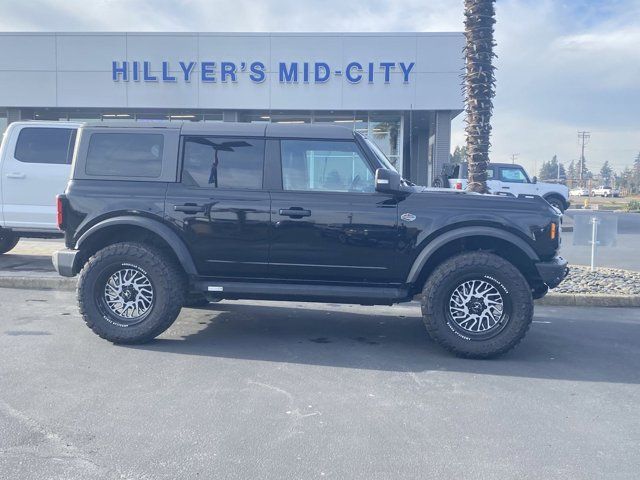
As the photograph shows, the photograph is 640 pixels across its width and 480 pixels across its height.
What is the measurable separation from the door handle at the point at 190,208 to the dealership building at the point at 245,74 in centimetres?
1420

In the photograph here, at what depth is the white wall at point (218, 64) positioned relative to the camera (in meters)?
19.1

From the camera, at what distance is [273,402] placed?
444 cm

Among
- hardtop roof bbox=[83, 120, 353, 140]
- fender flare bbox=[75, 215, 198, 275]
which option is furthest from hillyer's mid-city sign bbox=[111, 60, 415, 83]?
fender flare bbox=[75, 215, 198, 275]

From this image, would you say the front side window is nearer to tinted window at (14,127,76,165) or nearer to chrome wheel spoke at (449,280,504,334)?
tinted window at (14,127,76,165)

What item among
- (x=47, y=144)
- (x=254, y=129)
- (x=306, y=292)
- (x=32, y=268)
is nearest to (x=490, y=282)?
(x=306, y=292)

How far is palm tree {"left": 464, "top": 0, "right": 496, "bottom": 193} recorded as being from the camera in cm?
882

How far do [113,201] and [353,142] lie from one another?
2.38 metres

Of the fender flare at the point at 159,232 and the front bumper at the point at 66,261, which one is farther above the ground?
the fender flare at the point at 159,232

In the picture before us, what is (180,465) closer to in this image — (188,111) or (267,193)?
(267,193)

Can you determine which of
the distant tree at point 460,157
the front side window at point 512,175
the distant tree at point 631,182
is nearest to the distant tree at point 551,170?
the distant tree at point 631,182

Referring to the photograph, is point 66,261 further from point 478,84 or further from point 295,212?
point 478,84

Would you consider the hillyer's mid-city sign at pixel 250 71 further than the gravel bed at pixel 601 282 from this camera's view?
Yes

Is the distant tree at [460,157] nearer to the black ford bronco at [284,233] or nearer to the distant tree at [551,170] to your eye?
the black ford bronco at [284,233]

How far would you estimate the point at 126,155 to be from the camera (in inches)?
237
